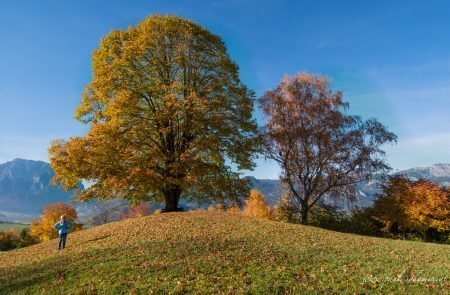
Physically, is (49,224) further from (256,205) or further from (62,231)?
(62,231)

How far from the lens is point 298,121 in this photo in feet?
109

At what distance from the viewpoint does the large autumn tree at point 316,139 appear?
106ft

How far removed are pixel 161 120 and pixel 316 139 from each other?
50.5 ft

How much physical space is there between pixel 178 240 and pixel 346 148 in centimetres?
2077

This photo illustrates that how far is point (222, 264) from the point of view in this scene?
13.5m

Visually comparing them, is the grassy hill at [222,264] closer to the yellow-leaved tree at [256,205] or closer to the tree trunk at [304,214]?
the tree trunk at [304,214]

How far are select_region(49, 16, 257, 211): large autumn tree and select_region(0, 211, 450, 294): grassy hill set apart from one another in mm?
5946

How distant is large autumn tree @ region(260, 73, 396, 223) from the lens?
3222cm

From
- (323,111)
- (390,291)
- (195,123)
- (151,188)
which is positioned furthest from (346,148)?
(390,291)

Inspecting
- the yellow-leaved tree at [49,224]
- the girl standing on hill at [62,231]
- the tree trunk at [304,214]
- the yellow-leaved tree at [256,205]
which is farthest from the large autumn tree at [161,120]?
the yellow-leaved tree at [49,224]

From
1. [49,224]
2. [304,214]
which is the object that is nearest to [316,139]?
[304,214]

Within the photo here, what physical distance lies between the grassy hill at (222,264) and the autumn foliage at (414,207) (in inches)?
409

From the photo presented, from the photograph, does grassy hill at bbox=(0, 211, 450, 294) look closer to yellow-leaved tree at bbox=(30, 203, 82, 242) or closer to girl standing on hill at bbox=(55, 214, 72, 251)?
girl standing on hill at bbox=(55, 214, 72, 251)

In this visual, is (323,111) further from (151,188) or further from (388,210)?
(151,188)
